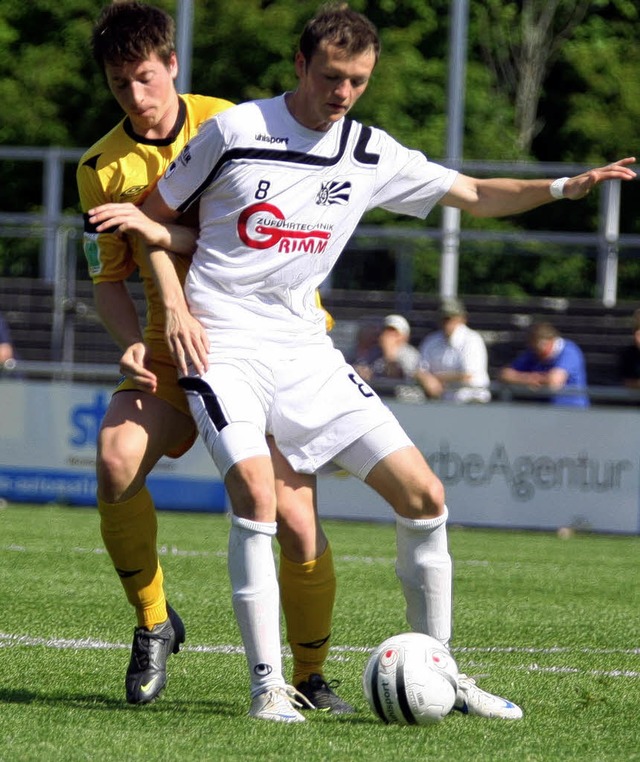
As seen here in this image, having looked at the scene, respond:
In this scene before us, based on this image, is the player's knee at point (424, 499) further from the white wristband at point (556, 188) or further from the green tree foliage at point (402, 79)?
the green tree foliage at point (402, 79)

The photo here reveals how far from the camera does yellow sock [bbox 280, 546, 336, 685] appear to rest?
16.5 feet

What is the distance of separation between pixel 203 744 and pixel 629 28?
104ft

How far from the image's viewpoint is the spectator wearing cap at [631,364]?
538 inches

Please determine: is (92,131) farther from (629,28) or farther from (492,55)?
Result: (629,28)

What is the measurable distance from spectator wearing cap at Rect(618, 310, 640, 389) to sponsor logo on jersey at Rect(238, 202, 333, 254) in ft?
30.1

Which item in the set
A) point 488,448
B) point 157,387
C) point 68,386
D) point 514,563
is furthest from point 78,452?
point 157,387

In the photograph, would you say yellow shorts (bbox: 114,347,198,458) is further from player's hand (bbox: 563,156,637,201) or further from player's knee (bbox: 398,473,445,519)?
player's hand (bbox: 563,156,637,201)

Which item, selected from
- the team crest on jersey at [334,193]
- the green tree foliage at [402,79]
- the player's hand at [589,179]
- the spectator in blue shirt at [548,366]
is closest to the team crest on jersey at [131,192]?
the team crest on jersey at [334,193]

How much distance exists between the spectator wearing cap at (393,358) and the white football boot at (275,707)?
9.34 m

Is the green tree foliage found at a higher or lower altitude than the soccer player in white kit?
higher

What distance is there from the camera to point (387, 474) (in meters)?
4.76

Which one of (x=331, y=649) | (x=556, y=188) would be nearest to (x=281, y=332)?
(x=556, y=188)

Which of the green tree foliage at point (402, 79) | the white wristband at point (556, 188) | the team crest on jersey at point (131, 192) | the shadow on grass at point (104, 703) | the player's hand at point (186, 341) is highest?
the green tree foliage at point (402, 79)

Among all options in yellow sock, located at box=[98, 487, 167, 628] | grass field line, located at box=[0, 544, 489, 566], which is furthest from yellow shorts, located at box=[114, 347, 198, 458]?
grass field line, located at box=[0, 544, 489, 566]
